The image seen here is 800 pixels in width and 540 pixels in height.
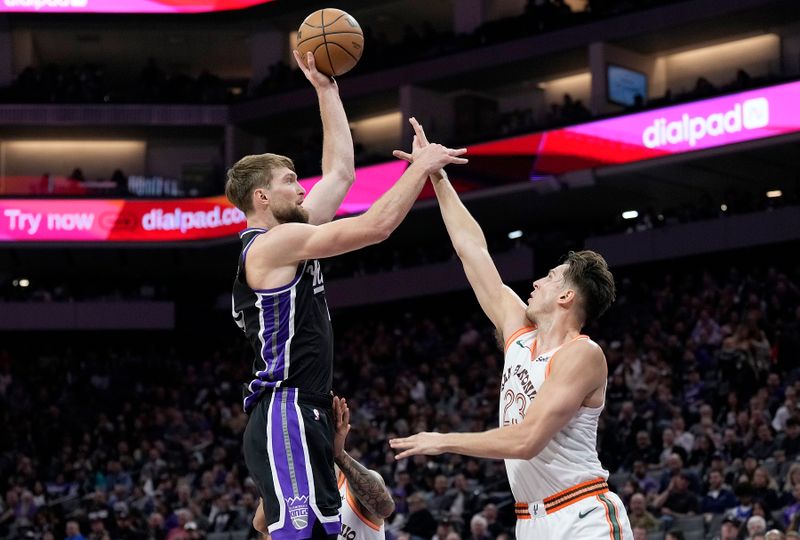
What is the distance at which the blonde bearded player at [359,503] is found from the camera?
6882 mm

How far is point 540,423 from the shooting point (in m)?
5.82

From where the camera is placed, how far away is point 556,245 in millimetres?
29766

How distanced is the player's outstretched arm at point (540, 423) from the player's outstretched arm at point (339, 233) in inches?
38.5

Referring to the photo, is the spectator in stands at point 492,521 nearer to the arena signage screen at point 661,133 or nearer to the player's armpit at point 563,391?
the player's armpit at point 563,391

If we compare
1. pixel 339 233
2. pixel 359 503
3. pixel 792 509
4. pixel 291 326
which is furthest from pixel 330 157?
pixel 792 509

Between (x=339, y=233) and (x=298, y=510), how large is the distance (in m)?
1.36

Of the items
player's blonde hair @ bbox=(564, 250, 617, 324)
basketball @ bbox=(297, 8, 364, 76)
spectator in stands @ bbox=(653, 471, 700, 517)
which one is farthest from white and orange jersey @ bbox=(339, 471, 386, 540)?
spectator in stands @ bbox=(653, 471, 700, 517)

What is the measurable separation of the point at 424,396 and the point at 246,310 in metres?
18.2

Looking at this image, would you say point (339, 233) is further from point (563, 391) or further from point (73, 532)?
point (73, 532)

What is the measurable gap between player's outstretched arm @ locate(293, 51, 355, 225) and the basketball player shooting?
0.68 feet

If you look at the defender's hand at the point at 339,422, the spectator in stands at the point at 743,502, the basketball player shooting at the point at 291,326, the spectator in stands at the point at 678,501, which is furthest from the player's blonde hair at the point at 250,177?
the spectator in stands at the point at 678,501

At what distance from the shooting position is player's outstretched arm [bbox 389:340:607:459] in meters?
5.70

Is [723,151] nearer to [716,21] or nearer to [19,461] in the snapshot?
[716,21]

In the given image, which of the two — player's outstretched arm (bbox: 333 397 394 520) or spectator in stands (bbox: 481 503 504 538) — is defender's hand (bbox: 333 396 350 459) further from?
spectator in stands (bbox: 481 503 504 538)
